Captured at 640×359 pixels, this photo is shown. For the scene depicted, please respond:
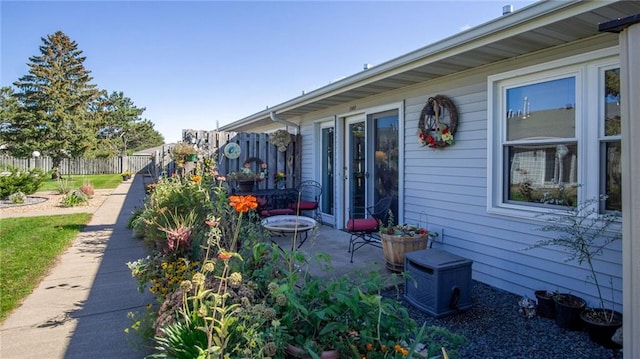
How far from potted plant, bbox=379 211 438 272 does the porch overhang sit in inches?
68.6

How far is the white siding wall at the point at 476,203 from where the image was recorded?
3109 mm

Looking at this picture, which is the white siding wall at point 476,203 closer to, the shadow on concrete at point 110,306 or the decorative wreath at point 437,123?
the decorative wreath at point 437,123

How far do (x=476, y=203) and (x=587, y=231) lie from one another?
1.07 metres

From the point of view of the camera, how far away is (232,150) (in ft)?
24.1

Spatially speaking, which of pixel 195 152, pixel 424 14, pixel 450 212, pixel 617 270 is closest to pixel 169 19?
pixel 195 152

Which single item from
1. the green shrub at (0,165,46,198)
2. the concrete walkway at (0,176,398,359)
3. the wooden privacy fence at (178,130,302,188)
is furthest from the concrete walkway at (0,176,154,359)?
the green shrub at (0,165,46,198)

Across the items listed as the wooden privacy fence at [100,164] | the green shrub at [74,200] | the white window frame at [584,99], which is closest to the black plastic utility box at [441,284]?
the white window frame at [584,99]

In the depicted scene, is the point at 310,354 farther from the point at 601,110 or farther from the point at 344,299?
the point at 601,110

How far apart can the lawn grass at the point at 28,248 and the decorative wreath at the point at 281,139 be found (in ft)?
12.6

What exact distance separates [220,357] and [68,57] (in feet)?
95.3

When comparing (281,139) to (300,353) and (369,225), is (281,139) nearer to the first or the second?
(369,225)

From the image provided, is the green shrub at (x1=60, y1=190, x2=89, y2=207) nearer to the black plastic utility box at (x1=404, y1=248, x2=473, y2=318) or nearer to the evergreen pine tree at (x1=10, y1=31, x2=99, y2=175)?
the black plastic utility box at (x1=404, y1=248, x2=473, y2=318)

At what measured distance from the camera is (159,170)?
8.03 meters

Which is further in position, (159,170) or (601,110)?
(159,170)
